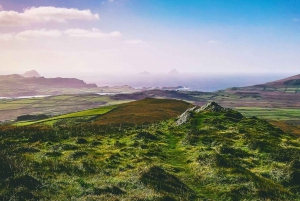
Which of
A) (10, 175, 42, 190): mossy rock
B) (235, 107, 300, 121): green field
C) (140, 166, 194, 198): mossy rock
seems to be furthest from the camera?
(235, 107, 300, 121): green field

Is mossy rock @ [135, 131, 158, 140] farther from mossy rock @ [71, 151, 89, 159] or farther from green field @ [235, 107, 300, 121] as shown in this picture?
green field @ [235, 107, 300, 121]

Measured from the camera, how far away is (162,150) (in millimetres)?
32250

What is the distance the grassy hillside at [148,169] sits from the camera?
17078mm

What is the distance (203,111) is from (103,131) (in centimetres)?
2298

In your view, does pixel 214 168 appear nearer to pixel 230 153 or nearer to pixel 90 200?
pixel 230 153

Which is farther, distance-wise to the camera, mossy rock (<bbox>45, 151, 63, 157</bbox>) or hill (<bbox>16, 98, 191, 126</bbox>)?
hill (<bbox>16, 98, 191, 126</bbox>)

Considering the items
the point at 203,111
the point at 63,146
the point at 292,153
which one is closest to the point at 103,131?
the point at 63,146

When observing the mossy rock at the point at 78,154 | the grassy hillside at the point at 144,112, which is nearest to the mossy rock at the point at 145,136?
the mossy rock at the point at 78,154

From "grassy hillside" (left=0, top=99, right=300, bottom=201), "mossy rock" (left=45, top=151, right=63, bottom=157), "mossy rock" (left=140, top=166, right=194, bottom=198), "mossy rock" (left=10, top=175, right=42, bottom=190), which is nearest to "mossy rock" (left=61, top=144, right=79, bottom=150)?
"grassy hillside" (left=0, top=99, right=300, bottom=201)

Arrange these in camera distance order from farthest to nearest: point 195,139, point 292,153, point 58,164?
1. point 195,139
2. point 292,153
3. point 58,164

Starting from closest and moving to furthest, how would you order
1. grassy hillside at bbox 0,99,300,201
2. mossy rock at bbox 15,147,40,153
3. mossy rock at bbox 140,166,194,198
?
grassy hillside at bbox 0,99,300,201
mossy rock at bbox 140,166,194,198
mossy rock at bbox 15,147,40,153

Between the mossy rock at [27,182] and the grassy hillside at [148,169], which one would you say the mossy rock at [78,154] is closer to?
the grassy hillside at [148,169]

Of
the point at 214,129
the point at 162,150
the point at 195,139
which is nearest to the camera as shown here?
the point at 162,150

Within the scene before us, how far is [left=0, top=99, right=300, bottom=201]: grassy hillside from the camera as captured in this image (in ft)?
56.0
